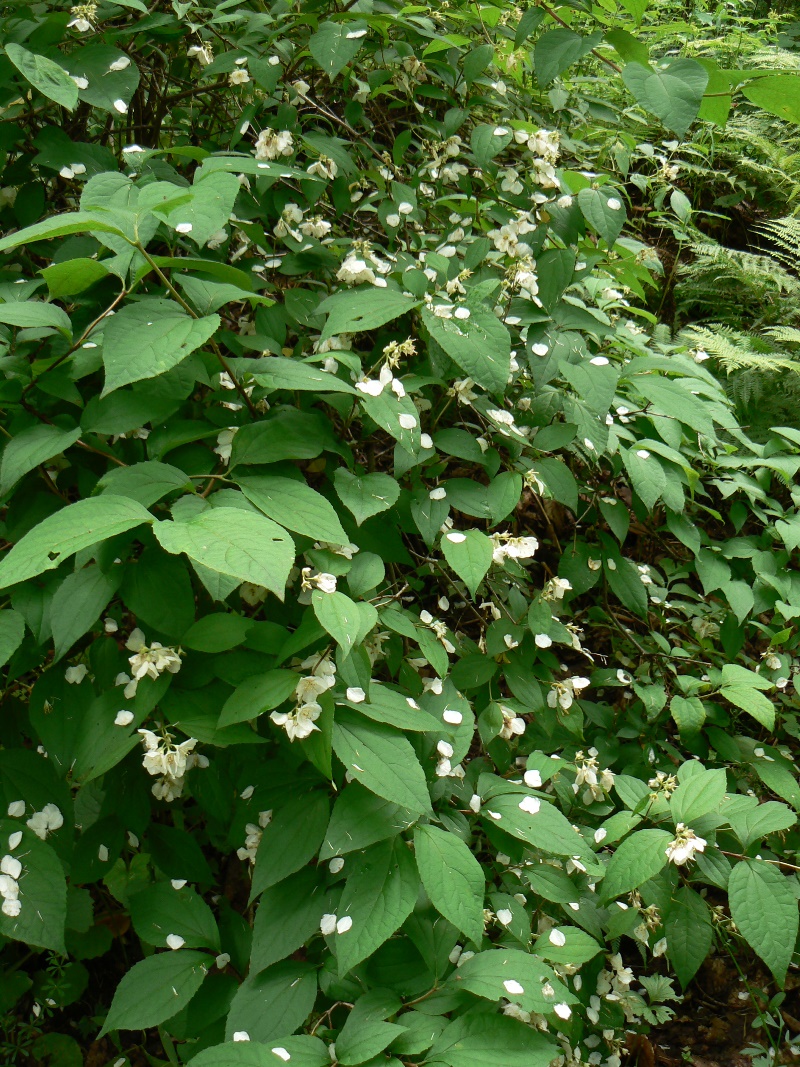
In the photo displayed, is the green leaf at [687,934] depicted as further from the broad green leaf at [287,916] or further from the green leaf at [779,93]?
the green leaf at [779,93]

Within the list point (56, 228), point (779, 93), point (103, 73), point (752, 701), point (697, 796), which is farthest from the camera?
point (752, 701)

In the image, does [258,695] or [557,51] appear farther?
[557,51]

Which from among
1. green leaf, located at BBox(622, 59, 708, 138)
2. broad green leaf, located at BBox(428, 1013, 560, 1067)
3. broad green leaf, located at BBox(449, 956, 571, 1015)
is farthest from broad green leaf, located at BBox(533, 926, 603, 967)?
green leaf, located at BBox(622, 59, 708, 138)

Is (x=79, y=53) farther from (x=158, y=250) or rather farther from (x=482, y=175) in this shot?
(x=482, y=175)

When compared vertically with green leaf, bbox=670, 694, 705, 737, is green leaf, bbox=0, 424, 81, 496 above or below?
above

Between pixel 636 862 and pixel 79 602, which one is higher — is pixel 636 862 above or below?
below

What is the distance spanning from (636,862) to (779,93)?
1.50 metres

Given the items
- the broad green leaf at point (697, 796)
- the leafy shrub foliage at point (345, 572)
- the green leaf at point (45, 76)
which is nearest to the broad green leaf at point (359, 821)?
the leafy shrub foliage at point (345, 572)

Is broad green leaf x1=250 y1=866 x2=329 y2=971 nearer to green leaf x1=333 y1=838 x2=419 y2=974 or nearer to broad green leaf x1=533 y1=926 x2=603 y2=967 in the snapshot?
green leaf x1=333 y1=838 x2=419 y2=974

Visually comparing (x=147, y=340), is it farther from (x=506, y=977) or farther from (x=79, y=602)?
(x=506, y=977)

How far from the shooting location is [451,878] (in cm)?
131

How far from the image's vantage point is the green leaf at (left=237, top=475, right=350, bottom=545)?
128 cm

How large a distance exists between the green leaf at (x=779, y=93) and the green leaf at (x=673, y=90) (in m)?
0.09

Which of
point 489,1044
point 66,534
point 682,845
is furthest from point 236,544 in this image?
point 682,845
